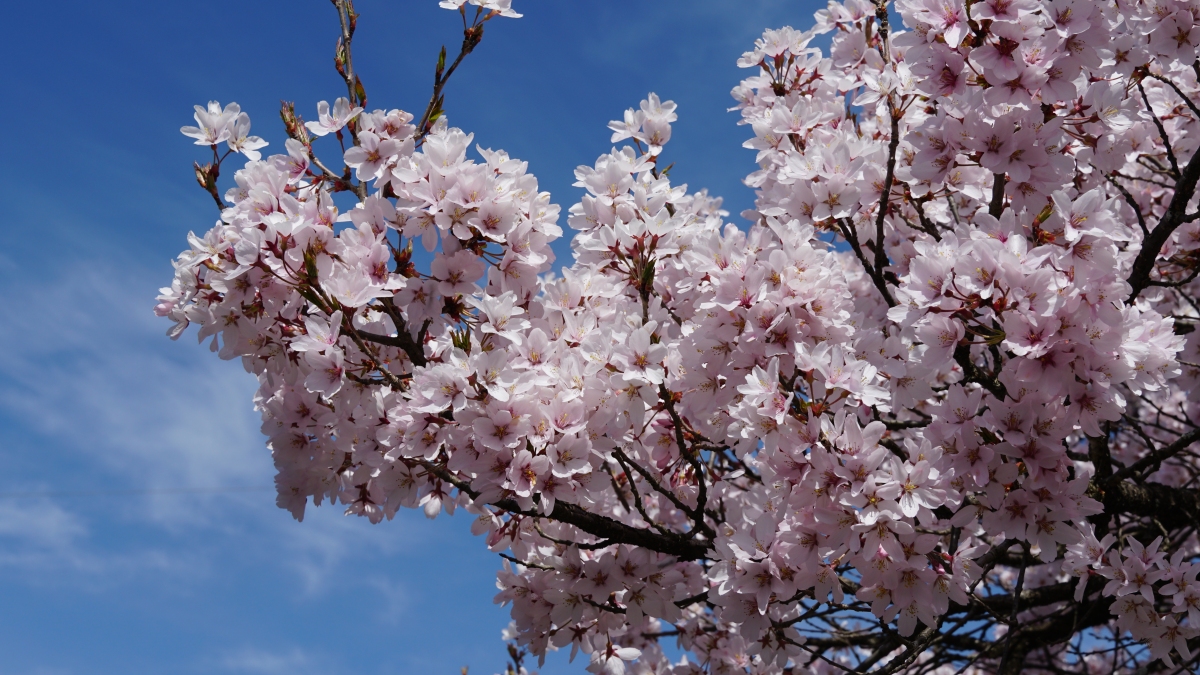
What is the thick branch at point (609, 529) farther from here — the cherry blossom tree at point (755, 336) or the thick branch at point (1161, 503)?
the thick branch at point (1161, 503)

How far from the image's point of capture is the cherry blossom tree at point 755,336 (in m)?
2.77

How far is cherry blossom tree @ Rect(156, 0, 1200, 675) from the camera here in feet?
9.07

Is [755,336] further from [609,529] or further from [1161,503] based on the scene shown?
[1161,503]

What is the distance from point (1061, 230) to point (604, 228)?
62.3 inches

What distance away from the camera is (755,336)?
287cm

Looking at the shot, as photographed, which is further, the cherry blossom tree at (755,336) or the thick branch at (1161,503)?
the thick branch at (1161,503)

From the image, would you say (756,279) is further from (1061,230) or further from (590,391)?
(1061,230)

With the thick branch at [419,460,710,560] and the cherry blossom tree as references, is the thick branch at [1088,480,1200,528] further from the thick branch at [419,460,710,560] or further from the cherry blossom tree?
the thick branch at [419,460,710,560]

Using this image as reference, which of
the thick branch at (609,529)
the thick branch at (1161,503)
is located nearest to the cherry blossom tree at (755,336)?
the thick branch at (609,529)

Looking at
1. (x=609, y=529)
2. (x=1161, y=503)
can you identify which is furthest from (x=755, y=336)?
(x=1161, y=503)

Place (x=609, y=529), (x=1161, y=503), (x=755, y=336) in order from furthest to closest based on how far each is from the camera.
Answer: (x=1161, y=503) → (x=609, y=529) → (x=755, y=336)

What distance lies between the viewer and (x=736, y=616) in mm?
3225

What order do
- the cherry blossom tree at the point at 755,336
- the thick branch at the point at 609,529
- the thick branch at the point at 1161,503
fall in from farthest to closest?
the thick branch at the point at 1161,503
the thick branch at the point at 609,529
the cherry blossom tree at the point at 755,336

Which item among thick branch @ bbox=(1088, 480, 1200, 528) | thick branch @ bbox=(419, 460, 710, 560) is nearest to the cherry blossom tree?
thick branch @ bbox=(419, 460, 710, 560)
